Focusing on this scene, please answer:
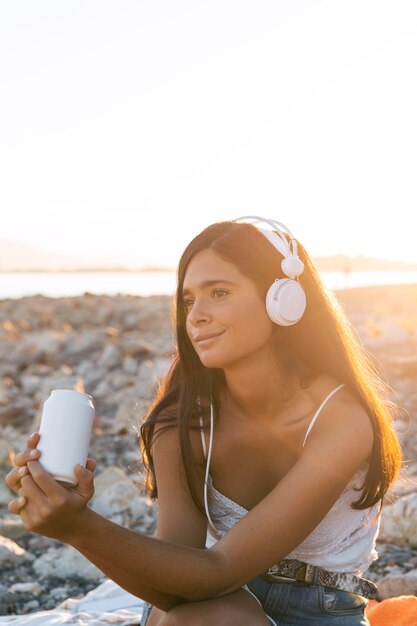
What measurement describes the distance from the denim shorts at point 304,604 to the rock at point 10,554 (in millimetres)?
2396

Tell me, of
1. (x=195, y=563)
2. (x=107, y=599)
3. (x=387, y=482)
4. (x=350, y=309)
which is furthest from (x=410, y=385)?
A: (x=350, y=309)

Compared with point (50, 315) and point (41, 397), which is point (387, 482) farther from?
point (50, 315)

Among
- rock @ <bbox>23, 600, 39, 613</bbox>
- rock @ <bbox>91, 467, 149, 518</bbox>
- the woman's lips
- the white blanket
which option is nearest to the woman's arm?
the woman's lips

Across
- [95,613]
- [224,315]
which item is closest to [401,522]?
[95,613]

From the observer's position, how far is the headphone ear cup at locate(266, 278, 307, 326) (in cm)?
226

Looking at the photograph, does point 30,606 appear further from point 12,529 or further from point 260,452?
point 260,452

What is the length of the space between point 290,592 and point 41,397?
6425mm

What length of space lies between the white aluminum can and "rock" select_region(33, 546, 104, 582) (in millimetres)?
2641

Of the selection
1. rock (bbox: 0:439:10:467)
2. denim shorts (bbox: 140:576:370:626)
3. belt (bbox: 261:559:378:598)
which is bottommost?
rock (bbox: 0:439:10:467)

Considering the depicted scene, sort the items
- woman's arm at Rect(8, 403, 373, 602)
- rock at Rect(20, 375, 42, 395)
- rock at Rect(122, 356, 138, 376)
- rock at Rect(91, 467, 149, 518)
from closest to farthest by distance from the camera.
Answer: woman's arm at Rect(8, 403, 373, 602) < rock at Rect(91, 467, 149, 518) < rock at Rect(20, 375, 42, 395) < rock at Rect(122, 356, 138, 376)

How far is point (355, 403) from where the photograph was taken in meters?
2.38

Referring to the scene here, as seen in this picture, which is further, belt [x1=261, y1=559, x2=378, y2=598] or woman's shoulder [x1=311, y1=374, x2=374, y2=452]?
belt [x1=261, y1=559, x2=378, y2=598]

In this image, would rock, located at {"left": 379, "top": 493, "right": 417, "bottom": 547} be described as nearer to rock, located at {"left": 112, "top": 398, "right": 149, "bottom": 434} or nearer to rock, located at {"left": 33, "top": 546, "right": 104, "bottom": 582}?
rock, located at {"left": 33, "top": 546, "right": 104, "bottom": 582}

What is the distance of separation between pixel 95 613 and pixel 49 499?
1.60 metres
